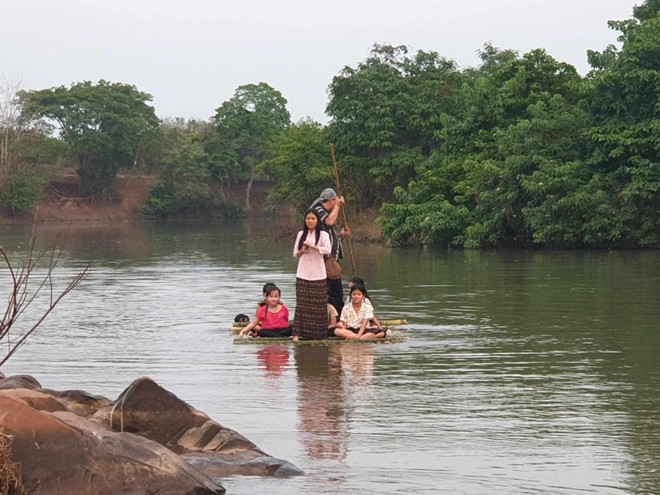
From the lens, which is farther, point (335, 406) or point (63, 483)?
point (335, 406)

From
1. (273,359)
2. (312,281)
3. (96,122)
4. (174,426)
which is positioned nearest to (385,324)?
(312,281)

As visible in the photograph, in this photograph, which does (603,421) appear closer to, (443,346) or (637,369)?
(637,369)

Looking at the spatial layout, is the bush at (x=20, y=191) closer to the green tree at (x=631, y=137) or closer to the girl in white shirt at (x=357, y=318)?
the green tree at (x=631, y=137)

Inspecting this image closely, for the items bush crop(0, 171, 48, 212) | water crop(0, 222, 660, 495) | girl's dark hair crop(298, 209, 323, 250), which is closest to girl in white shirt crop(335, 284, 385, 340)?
water crop(0, 222, 660, 495)

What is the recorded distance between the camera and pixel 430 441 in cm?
808

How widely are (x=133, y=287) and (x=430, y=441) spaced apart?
48.8 feet

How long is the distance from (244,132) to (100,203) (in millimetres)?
10516

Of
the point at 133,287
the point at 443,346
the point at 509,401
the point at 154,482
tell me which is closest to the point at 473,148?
the point at 133,287

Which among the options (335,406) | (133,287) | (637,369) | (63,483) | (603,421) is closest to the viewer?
(63,483)

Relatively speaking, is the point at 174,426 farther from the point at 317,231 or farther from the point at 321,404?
the point at 317,231

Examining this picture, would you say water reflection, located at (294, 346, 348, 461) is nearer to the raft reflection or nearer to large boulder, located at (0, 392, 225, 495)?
the raft reflection

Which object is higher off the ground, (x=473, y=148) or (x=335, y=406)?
(x=473, y=148)

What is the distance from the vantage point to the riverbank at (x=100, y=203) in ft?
237

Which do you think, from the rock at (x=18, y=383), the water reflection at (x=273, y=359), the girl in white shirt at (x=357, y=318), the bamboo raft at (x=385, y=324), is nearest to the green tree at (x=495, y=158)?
the bamboo raft at (x=385, y=324)
